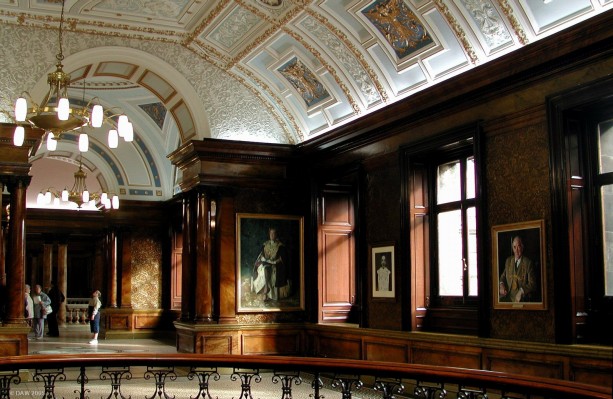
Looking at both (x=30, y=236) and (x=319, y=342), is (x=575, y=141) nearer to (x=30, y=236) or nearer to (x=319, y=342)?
(x=319, y=342)

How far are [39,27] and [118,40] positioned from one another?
4.42 feet

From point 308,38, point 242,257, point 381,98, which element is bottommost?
point 242,257

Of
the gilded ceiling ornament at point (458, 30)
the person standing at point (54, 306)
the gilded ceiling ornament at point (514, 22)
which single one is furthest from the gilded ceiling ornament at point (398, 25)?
the person standing at point (54, 306)

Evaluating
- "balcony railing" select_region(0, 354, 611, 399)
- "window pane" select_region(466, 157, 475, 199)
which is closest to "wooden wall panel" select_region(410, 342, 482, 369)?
"balcony railing" select_region(0, 354, 611, 399)

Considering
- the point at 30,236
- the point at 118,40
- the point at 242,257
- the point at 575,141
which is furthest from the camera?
the point at 30,236

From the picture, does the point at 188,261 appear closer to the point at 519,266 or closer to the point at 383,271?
the point at 383,271

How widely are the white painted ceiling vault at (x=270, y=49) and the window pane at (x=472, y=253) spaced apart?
1.97m

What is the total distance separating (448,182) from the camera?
11.4 metres

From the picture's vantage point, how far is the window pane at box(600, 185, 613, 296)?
8.56 m

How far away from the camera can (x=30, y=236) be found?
28359mm

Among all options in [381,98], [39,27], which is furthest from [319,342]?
[39,27]

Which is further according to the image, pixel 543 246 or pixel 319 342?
pixel 319 342

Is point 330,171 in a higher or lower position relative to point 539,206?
higher

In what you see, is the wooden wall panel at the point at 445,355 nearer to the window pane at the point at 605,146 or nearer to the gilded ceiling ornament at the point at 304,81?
the window pane at the point at 605,146
